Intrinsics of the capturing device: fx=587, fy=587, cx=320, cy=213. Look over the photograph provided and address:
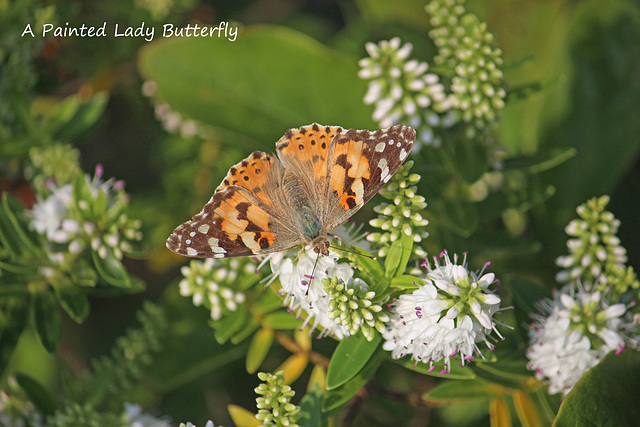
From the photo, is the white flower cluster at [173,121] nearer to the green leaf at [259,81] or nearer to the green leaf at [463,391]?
the green leaf at [259,81]

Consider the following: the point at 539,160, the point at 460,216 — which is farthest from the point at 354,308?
the point at 539,160

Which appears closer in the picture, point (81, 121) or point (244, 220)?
point (244, 220)

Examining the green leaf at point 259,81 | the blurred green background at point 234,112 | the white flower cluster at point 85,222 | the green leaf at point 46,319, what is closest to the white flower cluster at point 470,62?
the blurred green background at point 234,112

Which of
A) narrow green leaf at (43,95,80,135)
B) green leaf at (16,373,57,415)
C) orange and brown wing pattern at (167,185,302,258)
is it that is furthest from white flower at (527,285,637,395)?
narrow green leaf at (43,95,80,135)

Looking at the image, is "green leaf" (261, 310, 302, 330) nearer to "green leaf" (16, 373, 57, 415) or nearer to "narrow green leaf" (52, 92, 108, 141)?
"green leaf" (16, 373, 57, 415)

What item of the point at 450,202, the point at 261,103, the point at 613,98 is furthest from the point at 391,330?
the point at 613,98

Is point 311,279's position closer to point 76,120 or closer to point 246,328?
point 246,328

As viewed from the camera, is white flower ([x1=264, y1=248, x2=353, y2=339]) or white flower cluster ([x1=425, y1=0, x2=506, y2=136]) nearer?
white flower ([x1=264, y1=248, x2=353, y2=339])
